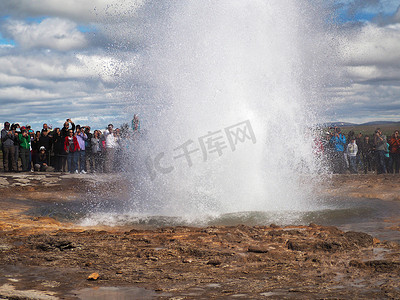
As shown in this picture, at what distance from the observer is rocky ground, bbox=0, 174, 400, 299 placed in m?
4.57

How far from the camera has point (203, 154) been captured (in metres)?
10.8

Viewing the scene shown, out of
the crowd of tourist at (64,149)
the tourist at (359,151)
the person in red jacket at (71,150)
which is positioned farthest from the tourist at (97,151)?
the tourist at (359,151)

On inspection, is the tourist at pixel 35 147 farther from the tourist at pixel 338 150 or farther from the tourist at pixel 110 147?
the tourist at pixel 338 150

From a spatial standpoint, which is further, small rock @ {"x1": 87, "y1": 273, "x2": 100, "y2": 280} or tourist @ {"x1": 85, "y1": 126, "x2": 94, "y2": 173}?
tourist @ {"x1": 85, "y1": 126, "x2": 94, "y2": 173}

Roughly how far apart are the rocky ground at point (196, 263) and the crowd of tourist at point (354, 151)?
10.1 meters

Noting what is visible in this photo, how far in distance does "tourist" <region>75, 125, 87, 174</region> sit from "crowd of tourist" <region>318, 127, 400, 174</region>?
8.29m

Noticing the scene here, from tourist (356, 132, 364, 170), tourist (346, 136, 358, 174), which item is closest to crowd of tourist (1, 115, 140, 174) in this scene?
tourist (346, 136, 358, 174)

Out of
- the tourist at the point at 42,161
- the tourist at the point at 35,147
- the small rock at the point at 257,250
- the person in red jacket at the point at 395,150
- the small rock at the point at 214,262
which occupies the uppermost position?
the tourist at the point at 35,147

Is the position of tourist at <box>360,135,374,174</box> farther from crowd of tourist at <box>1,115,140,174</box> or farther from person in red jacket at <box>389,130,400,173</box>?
crowd of tourist at <box>1,115,140,174</box>

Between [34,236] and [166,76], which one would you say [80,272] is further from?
[166,76]

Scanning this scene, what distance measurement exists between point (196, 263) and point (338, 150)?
12.9 m

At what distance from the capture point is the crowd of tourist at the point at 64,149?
1645cm

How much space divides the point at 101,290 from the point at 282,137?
8.06 meters

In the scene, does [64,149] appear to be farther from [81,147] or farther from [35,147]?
[35,147]
